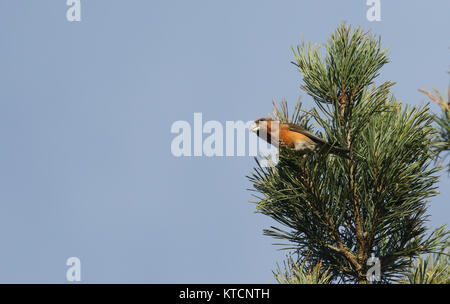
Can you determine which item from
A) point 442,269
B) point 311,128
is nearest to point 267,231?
point 311,128

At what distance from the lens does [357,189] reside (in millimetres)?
4180

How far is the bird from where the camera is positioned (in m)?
4.23

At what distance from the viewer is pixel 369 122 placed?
14.2ft

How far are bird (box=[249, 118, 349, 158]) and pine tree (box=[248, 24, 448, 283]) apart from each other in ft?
0.20

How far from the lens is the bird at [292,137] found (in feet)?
13.9

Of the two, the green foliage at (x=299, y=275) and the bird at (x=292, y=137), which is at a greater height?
the bird at (x=292, y=137)

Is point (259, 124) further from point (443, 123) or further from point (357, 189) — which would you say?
point (443, 123)

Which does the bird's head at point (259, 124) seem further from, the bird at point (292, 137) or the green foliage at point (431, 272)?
the green foliage at point (431, 272)

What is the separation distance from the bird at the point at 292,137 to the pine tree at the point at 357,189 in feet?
0.20

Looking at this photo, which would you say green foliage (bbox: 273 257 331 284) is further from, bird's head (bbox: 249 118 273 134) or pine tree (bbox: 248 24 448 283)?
bird's head (bbox: 249 118 273 134)

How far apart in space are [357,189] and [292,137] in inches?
28.0

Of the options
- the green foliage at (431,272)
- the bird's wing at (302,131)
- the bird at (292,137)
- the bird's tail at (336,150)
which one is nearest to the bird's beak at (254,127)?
the bird at (292,137)
